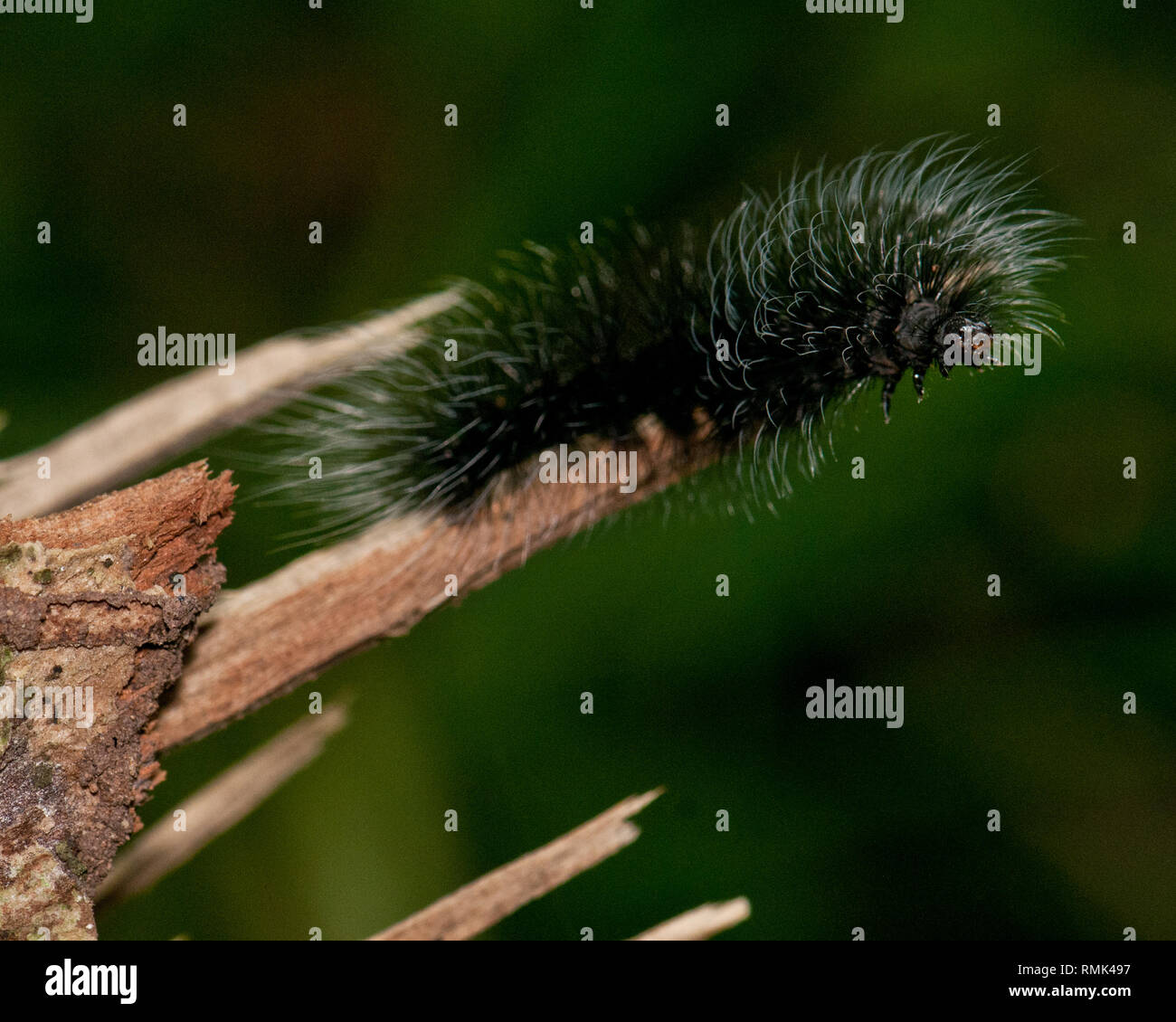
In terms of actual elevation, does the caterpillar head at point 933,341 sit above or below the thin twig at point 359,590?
above

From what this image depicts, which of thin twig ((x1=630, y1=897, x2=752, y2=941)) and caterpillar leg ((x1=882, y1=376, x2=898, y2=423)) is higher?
caterpillar leg ((x1=882, y1=376, x2=898, y2=423))

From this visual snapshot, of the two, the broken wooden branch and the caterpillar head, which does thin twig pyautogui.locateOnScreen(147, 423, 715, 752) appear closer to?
the broken wooden branch

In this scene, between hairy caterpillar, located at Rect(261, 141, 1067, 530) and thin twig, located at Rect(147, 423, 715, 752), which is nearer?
thin twig, located at Rect(147, 423, 715, 752)

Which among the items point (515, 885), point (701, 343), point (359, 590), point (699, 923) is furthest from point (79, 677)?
point (701, 343)

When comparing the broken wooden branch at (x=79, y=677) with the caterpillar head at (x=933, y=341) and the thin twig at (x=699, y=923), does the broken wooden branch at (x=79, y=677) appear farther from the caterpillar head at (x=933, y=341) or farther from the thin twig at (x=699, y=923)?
the caterpillar head at (x=933, y=341)

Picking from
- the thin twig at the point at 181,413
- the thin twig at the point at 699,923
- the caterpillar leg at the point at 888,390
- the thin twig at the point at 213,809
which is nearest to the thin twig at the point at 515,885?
the thin twig at the point at 699,923

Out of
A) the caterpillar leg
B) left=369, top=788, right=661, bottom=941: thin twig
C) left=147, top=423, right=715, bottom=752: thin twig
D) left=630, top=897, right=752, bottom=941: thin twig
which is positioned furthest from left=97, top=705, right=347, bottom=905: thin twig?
the caterpillar leg

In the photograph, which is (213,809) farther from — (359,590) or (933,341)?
(933,341)
